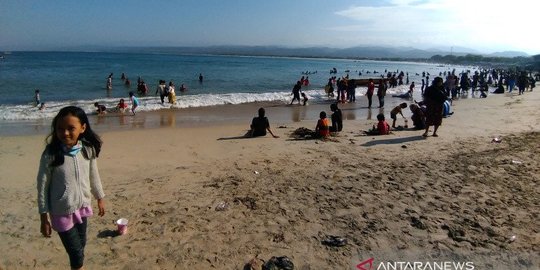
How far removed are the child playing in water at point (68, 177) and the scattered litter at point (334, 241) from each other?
2.76m

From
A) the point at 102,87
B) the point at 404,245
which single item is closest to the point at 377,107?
the point at 404,245

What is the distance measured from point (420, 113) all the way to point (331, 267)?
8.90 m

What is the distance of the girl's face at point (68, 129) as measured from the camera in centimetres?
289

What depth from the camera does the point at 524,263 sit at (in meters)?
4.02

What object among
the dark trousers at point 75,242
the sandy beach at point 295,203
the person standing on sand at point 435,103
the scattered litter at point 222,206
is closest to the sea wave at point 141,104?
the sandy beach at point 295,203

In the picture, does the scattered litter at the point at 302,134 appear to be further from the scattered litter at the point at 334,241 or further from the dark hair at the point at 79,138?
the dark hair at the point at 79,138

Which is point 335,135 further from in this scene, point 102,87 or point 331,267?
point 102,87

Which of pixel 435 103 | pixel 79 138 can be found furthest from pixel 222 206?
pixel 435 103

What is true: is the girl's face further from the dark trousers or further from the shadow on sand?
the shadow on sand

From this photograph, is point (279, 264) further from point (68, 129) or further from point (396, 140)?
point (396, 140)

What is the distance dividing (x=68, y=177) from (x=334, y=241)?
3080 millimetres

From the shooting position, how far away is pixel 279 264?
3.93 meters

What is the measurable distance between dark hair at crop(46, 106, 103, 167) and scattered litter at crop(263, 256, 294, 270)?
2.15m

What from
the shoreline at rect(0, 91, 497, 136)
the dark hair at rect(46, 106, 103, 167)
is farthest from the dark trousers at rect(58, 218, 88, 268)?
the shoreline at rect(0, 91, 497, 136)
